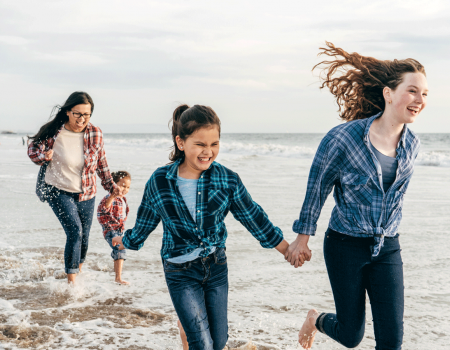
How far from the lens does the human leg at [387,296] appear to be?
305 centimetres

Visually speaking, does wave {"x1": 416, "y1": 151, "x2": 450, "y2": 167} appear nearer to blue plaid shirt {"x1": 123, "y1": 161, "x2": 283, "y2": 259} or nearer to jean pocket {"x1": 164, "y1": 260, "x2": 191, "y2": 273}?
blue plaid shirt {"x1": 123, "y1": 161, "x2": 283, "y2": 259}

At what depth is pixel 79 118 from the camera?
17.0 feet

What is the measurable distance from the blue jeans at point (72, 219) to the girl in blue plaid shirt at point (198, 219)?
222 cm

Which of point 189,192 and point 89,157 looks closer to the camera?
point 189,192

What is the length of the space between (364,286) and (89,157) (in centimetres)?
340

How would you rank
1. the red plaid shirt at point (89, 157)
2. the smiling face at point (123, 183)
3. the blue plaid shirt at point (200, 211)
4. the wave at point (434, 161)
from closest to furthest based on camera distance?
the blue plaid shirt at point (200, 211) < the red plaid shirt at point (89, 157) < the smiling face at point (123, 183) < the wave at point (434, 161)

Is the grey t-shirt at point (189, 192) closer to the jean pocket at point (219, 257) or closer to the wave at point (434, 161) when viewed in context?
the jean pocket at point (219, 257)

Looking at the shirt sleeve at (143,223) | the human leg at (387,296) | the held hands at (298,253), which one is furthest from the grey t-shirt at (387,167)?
the shirt sleeve at (143,223)

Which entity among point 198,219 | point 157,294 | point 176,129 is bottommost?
point 157,294

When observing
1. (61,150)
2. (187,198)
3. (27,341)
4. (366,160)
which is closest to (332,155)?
(366,160)

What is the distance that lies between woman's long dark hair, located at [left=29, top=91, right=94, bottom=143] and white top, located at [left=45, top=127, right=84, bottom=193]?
0.29ft

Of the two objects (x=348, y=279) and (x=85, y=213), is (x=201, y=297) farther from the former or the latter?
(x=85, y=213)

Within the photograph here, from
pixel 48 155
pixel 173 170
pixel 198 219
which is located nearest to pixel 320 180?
pixel 198 219

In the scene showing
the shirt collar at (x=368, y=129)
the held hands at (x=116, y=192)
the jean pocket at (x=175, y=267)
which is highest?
the shirt collar at (x=368, y=129)
